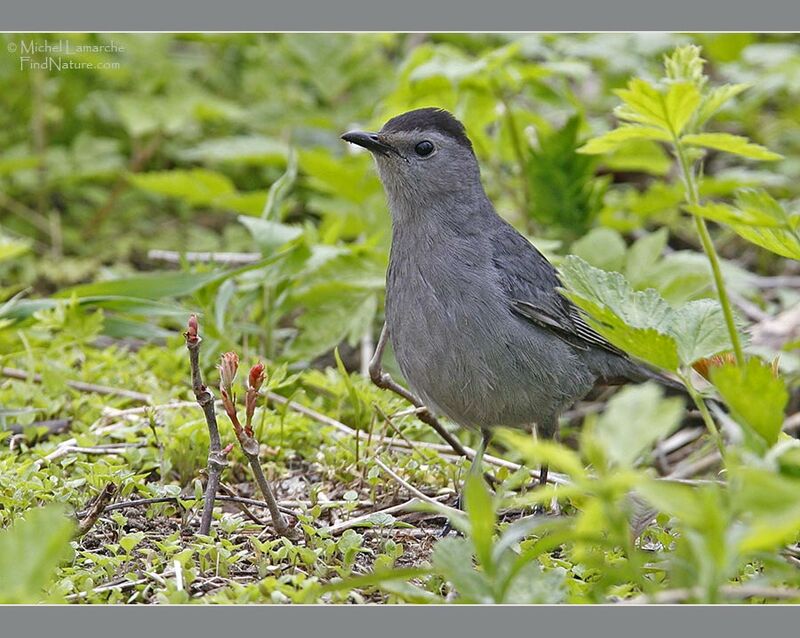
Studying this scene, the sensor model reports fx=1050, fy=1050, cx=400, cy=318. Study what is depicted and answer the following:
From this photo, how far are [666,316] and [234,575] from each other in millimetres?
1496

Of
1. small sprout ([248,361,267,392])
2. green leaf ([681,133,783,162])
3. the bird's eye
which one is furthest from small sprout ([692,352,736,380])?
the bird's eye

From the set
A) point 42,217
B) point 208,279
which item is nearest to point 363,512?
point 208,279

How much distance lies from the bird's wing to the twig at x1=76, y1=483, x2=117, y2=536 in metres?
1.86

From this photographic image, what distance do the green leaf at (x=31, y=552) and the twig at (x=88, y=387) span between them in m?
2.55

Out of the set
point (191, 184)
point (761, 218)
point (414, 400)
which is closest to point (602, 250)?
point (414, 400)

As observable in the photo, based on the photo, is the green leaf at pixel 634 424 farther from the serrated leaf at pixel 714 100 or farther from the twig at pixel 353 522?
Result: the twig at pixel 353 522

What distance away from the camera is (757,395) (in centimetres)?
243

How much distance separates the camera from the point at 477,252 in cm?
452

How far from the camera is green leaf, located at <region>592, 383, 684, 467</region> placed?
1.98 m

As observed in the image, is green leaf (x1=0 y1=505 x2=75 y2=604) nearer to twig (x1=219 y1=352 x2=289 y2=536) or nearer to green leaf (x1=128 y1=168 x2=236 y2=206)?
twig (x1=219 y1=352 x2=289 y2=536)

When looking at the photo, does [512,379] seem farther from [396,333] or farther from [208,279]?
[208,279]

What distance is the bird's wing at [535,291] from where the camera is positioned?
4.43 meters

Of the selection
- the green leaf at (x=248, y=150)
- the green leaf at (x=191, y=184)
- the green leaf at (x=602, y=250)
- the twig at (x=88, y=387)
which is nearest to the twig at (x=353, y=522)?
the twig at (x=88, y=387)

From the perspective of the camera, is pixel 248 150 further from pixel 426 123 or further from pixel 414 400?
pixel 414 400
